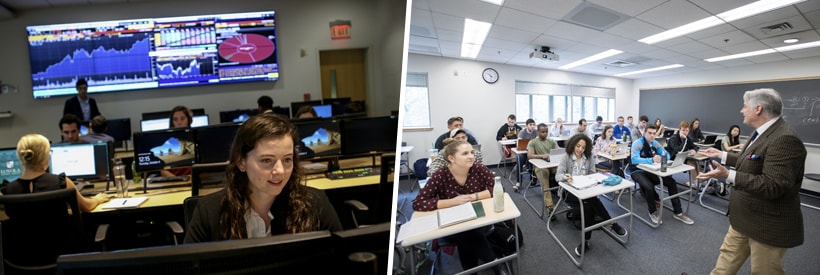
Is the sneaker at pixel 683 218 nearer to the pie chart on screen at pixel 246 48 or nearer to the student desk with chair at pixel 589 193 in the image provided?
the student desk with chair at pixel 589 193

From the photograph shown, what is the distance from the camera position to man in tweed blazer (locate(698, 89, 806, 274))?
2.07 feet

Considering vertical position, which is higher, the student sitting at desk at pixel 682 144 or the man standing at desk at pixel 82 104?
the man standing at desk at pixel 82 104

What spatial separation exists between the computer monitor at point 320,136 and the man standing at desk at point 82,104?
143 inches

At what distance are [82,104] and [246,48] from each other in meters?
2.42

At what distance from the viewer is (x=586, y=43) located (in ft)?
2.28

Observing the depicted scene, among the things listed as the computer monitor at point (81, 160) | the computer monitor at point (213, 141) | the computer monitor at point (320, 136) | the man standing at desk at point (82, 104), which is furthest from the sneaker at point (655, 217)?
the man standing at desk at point (82, 104)

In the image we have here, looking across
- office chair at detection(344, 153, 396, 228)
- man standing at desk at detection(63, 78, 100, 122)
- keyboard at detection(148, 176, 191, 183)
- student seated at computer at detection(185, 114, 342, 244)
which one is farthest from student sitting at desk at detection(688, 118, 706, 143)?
man standing at desk at detection(63, 78, 100, 122)

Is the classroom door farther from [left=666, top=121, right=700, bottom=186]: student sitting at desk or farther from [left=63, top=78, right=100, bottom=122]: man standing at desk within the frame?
[left=666, top=121, right=700, bottom=186]: student sitting at desk

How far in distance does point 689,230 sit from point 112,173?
389 cm

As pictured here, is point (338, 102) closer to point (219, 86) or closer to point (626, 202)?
point (219, 86)

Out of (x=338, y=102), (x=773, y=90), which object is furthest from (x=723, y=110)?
(x=338, y=102)

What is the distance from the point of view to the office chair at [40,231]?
198 cm

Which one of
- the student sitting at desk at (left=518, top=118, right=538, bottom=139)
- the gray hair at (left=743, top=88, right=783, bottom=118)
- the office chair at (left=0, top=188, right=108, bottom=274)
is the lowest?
the office chair at (left=0, top=188, right=108, bottom=274)

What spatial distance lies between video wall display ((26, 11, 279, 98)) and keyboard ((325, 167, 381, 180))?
12.6 ft
